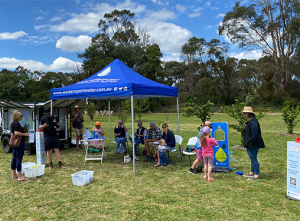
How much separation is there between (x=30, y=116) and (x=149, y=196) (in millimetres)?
5783

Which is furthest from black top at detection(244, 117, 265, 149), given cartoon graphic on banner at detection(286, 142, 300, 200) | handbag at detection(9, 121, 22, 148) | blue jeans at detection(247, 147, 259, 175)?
handbag at detection(9, 121, 22, 148)

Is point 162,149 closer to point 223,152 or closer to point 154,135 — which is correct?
point 154,135

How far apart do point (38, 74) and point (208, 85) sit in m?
40.7

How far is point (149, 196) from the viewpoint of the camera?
414 centimetres

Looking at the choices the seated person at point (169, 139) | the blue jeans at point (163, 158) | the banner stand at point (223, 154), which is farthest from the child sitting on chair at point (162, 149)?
the banner stand at point (223, 154)

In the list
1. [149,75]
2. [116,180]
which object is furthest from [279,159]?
[149,75]

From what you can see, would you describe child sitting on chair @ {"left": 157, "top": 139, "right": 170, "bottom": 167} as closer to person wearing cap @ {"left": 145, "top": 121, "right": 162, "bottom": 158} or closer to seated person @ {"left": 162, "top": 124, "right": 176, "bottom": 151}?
seated person @ {"left": 162, "top": 124, "right": 176, "bottom": 151}

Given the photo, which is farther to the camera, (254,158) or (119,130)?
(119,130)

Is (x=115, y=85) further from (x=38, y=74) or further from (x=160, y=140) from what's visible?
(x=38, y=74)

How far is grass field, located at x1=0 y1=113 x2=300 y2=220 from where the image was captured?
3.46m

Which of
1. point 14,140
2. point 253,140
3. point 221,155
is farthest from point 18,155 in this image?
point 253,140

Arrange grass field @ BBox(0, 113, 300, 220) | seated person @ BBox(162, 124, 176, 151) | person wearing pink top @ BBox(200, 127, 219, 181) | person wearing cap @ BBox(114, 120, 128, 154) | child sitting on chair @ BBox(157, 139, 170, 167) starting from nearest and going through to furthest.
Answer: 1. grass field @ BBox(0, 113, 300, 220)
2. person wearing pink top @ BBox(200, 127, 219, 181)
3. child sitting on chair @ BBox(157, 139, 170, 167)
4. seated person @ BBox(162, 124, 176, 151)
5. person wearing cap @ BBox(114, 120, 128, 154)

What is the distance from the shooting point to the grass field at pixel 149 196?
3.46m

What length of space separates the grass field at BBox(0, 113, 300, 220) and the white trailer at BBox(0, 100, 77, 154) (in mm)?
2257
